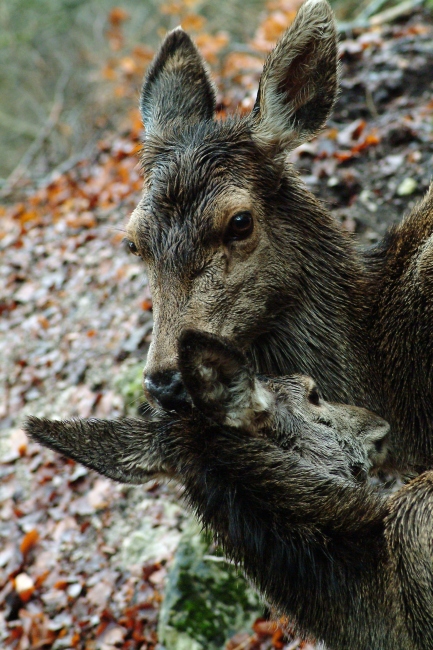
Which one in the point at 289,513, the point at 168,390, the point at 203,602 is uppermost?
Answer: the point at 168,390

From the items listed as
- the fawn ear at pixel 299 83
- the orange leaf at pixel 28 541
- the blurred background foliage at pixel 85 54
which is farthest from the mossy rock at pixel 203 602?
the blurred background foliage at pixel 85 54

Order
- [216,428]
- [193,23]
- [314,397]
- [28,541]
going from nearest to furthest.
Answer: [216,428], [314,397], [28,541], [193,23]

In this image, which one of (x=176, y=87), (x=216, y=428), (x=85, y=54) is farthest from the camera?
(x=85, y=54)

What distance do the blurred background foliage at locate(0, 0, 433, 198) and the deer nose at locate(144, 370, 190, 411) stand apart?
10221 millimetres

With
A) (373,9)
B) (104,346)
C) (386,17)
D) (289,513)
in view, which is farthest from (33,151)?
(289,513)

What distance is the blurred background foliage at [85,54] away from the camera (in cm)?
1535

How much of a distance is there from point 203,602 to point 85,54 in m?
17.5

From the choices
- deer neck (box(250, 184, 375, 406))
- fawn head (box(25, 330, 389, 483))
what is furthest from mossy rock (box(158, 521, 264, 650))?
fawn head (box(25, 330, 389, 483))

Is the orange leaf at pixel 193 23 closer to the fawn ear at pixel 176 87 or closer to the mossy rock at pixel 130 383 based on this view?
the mossy rock at pixel 130 383

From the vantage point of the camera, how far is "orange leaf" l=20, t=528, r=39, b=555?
7566 mm

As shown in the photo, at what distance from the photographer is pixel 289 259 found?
15.2 feet

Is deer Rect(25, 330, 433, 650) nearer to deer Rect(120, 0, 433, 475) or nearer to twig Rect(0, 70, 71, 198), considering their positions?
deer Rect(120, 0, 433, 475)

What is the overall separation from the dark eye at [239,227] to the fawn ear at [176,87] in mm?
1136

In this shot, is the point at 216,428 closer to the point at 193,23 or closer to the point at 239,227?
the point at 239,227
